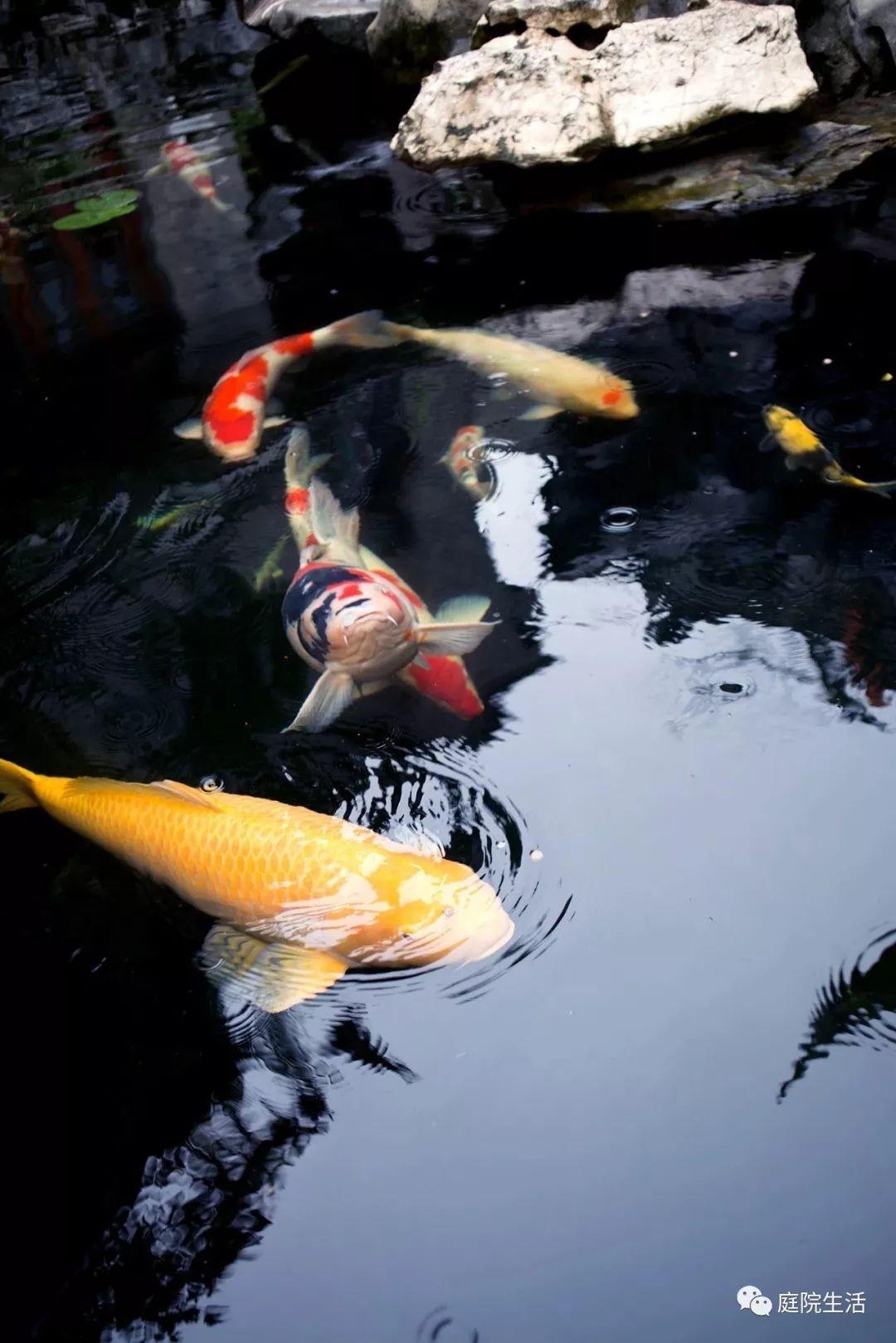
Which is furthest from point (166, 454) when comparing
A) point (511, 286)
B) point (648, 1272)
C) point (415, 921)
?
point (648, 1272)

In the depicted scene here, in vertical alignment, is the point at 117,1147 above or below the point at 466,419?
below

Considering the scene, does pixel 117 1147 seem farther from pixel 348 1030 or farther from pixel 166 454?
pixel 166 454

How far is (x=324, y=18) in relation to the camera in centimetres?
902

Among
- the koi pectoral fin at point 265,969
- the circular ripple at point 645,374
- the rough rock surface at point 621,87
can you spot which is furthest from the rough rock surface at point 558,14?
the koi pectoral fin at point 265,969

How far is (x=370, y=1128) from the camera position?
2330mm

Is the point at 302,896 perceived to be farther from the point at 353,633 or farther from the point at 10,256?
the point at 10,256

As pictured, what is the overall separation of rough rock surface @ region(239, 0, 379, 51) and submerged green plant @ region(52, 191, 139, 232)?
2.77m

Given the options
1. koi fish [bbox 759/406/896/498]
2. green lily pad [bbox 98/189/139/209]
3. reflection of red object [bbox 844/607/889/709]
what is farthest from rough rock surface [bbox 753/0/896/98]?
reflection of red object [bbox 844/607/889/709]

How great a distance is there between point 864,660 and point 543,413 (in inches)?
77.0

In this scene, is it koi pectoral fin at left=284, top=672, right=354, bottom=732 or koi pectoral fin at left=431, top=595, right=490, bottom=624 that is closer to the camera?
koi pectoral fin at left=284, top=672, right=354, bottom=732

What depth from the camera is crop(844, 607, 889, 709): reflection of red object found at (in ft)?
10.1

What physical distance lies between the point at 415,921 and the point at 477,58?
18.7ft

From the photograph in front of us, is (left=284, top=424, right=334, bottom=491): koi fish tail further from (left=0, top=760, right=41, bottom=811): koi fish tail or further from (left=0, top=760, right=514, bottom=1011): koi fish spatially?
(left=0, top=760, right=514, bottom=1011): koi fish

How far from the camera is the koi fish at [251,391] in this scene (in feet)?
15.1
